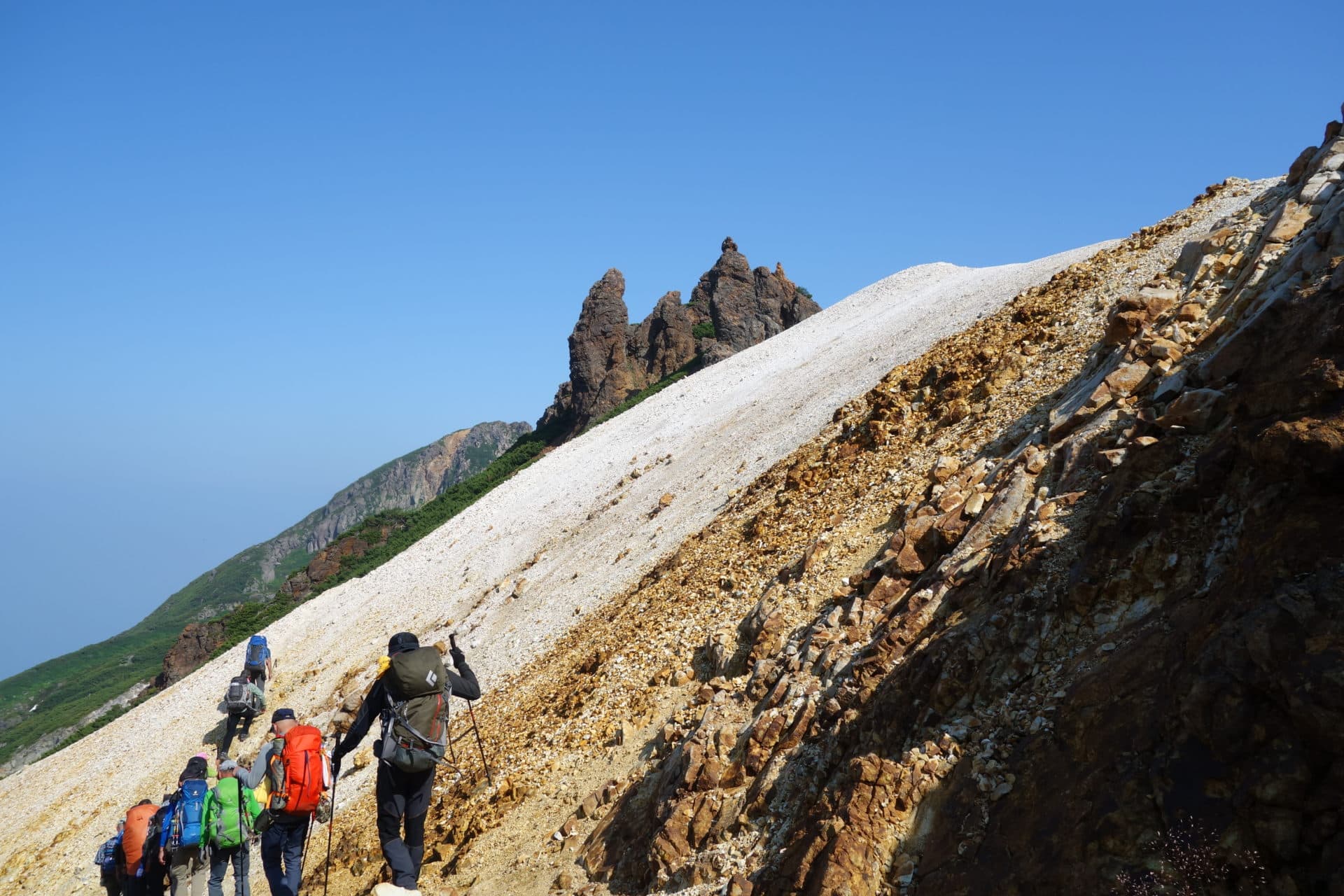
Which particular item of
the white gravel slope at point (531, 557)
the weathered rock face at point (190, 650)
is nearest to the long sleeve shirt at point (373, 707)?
the white gravel slope at point (531, 557)

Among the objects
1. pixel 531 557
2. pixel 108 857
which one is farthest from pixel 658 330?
pixel 108 857

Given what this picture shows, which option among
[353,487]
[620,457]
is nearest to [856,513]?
[620,457]

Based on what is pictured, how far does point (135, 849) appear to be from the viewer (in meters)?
10.7

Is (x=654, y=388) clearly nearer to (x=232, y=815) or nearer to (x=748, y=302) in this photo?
(x=748, y=302)

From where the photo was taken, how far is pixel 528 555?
90.5 feet

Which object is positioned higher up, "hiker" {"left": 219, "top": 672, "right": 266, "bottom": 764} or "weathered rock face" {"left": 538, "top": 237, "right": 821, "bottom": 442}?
"weathered rock face" {"left": 538, "top": 237, "right": 821, "bottom": 442}

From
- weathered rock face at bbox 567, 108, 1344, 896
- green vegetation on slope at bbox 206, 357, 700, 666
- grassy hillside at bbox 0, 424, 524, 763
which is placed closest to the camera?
weathered rock face at bbox 567, 108, 1344, 896

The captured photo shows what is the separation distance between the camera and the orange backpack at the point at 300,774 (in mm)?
8148

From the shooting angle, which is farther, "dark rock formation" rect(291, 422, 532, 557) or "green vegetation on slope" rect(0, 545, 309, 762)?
"dark rock formation" rect(291, 422, 532, 557)

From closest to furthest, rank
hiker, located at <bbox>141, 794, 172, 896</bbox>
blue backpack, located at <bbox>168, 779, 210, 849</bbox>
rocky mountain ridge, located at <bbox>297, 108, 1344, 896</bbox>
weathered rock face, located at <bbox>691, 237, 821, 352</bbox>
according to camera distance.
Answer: rocky mountain ridge, located at <bbox>297, 108, 1344, 896</bbox> → blue backpack, located at <bbox>168, 779, 210, 849</bbox> → hiker, located at <bbox>141, 794, 172, 896</bbox> → weathered rock face, located at <bbox>691, 237, 821, 352</bbox>

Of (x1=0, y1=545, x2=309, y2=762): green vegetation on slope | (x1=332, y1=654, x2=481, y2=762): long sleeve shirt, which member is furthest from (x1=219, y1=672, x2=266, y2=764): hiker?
(x1=0, y1=545, x2=309, y2=762): green vegetation on slope

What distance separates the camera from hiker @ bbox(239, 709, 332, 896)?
322 inches

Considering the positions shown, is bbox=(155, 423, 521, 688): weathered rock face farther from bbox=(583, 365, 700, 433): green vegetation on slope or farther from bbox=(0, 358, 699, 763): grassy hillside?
bbox=(583, 365, 700, 433): green vegetation on slope

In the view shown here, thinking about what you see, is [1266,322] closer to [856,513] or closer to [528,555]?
[856,513]
